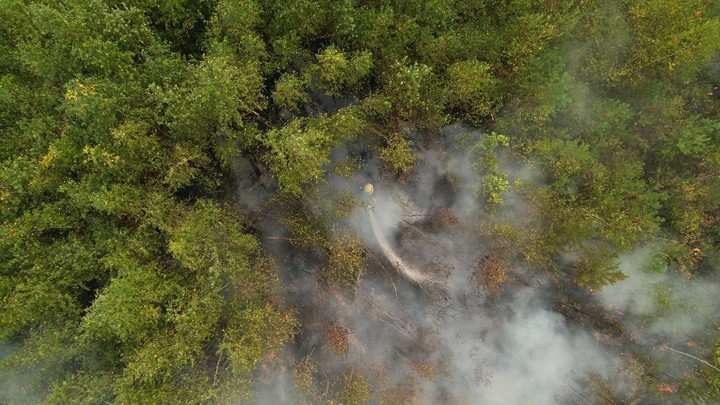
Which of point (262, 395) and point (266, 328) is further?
point (262, 395)

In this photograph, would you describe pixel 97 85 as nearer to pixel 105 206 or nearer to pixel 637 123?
pixel 105 206

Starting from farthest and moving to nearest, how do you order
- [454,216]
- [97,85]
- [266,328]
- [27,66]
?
[454,216]
[266,328]
[27,66]
[97,85]

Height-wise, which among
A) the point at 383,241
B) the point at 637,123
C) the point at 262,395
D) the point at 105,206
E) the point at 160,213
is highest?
the point at 105,206

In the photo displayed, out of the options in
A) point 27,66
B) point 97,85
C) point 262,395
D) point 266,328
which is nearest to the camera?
point 97,85

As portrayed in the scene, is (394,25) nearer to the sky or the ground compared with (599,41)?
nearer to the sky

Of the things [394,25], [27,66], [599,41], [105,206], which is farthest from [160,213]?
[599,41]

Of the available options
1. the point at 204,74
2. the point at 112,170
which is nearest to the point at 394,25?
the point at 204,74
